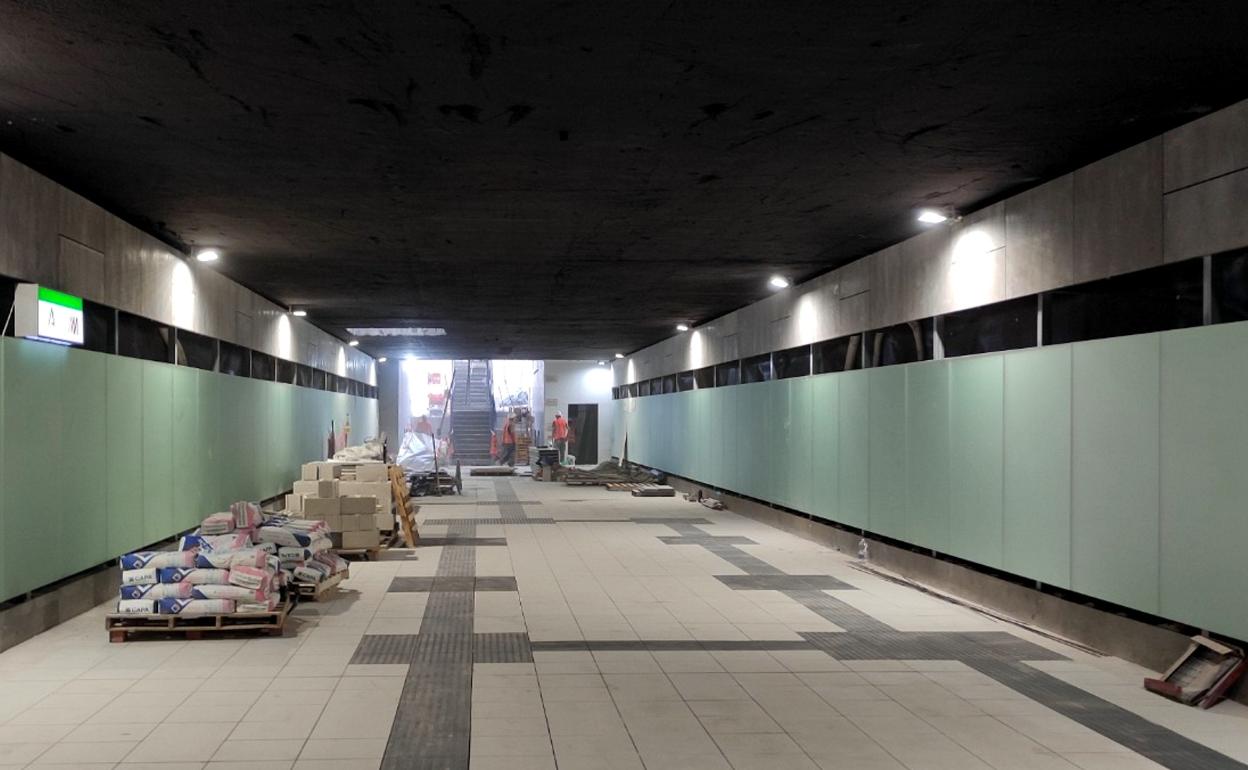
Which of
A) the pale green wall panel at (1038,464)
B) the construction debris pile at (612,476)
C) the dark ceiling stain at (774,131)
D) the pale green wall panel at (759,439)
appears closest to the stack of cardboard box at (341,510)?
the pale green wall panel at (759,439)

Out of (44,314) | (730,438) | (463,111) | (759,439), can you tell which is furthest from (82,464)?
(730,438)

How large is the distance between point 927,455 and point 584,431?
96.2ft

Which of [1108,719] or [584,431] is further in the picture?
[584,431]

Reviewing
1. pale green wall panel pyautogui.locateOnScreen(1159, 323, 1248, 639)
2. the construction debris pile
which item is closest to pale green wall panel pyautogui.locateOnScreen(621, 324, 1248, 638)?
pale green wall panel pyautogui.locateOnScreen(1159, 323, 1248, 639)

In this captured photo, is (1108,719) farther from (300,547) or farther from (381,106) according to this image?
(300,547)

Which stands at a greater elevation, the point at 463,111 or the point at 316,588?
the point at 463,111

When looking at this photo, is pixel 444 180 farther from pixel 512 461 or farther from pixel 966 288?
pixel 512 461

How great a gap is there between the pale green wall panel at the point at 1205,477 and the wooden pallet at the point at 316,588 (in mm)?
6921

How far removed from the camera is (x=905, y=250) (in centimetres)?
1183

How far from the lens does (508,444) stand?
122 feet

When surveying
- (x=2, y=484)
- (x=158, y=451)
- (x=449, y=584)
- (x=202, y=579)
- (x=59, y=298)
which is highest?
(x=59, y=298)

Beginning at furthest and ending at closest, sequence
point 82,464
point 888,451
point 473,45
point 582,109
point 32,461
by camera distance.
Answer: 1. point 888,451
2. point 82,464
3. point 32,461
4. point 582,109
5. point 473,45

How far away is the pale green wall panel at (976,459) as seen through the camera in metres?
9.48

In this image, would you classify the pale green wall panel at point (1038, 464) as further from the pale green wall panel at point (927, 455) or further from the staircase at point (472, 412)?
the staircase at point (472, 412)
